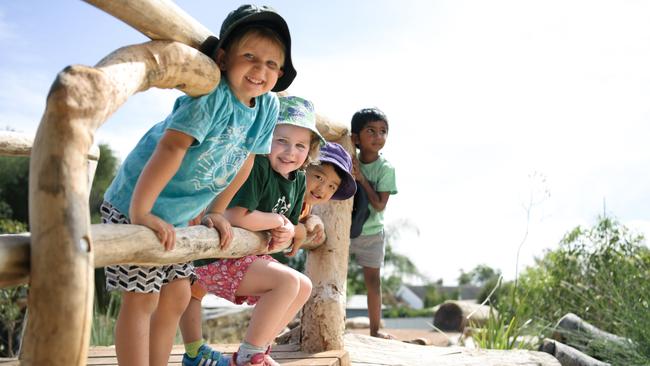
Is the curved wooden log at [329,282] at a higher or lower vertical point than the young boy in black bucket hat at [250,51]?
lower

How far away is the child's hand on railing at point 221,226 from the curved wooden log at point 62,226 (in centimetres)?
103

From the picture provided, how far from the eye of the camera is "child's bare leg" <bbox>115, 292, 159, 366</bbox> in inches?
101

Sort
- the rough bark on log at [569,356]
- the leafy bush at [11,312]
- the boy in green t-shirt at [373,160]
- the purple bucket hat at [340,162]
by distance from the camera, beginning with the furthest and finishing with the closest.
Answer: the leafy bush at [11,312]
the rough bark on log at [569,356]
the boy in green t-shirt at [373,160]
the purple bucket hat at [340,162]

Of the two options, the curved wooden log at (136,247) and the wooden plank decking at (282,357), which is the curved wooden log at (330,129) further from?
the wooden plank decking at (282,357)

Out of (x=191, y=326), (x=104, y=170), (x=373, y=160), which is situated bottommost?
(x=191, y=326)

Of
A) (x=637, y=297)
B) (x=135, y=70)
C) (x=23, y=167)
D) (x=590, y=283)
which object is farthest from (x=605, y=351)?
(x=23, y=167)

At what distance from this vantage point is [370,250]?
17.9ft

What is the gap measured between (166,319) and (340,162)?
1252mm

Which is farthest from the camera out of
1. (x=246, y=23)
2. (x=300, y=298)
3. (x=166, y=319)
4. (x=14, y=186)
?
(x=14, y=186)

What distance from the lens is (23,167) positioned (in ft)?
52.9

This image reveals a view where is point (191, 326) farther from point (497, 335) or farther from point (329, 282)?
point (497, 335)

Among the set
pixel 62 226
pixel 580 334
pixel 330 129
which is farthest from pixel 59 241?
pixel 580 334

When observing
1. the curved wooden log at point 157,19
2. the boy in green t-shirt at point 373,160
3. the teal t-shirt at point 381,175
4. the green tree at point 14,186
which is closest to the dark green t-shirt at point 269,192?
the curved wooden log at point 157,19

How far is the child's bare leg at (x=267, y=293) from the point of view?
299cm
